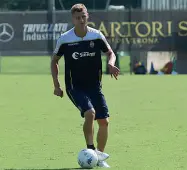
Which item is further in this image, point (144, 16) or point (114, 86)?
point (144, 16)

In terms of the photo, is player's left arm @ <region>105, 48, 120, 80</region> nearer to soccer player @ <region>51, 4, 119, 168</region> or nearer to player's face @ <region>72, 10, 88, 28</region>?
soccer player @ <region>51, 4, 119, 168</region>

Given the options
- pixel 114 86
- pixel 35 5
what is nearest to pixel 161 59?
pixel 35 5

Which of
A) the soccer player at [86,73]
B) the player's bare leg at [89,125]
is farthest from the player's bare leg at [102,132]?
the player's bare leg at [89,125]

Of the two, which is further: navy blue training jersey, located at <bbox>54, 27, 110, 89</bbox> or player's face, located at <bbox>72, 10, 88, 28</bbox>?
Result: navy blue training jersey, located at <bbox>54, 27, 110, 89</bbox>

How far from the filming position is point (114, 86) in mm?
23359

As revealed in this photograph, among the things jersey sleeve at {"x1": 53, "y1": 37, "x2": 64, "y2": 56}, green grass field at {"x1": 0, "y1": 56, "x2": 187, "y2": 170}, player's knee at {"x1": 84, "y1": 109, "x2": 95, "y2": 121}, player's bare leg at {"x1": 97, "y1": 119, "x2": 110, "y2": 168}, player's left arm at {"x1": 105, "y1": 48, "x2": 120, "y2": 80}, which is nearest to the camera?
player's knee at {"x1": 84, "y1": 109, "x2": 95, "y2": 121}

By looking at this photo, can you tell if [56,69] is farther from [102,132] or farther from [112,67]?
[102,132]

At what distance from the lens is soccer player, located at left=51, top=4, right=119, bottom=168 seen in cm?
894

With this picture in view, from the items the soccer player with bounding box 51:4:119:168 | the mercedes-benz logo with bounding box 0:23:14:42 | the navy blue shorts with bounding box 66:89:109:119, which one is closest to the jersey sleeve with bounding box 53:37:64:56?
the soccer player with bounding box 51:4:119:168

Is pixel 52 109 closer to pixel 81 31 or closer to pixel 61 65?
pixel 81 31

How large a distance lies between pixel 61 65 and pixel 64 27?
3.14m

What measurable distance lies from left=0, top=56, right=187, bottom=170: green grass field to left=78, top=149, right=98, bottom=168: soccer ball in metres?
0.24

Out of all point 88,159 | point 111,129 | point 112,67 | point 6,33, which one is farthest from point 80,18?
point 6,33

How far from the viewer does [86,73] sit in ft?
29.7
